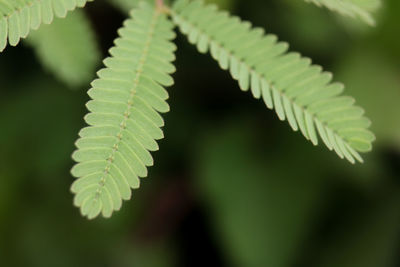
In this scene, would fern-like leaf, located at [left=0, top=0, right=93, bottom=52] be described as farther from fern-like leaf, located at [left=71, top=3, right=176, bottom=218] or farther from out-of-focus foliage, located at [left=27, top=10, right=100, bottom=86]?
out-of-focus foliage, located at [left=27, top=10, right=100, bottom=86]

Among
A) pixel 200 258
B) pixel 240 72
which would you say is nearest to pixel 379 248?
pixel 200 258

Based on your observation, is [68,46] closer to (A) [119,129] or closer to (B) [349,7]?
(A) [119,129]

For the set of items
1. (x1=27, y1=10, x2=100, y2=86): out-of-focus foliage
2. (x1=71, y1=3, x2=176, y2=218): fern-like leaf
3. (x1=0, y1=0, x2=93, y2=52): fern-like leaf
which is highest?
(x1=27, y1=10, x2=100, y2=86): out-of-focus foliage

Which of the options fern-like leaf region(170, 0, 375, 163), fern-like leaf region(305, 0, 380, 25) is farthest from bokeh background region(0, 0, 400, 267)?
fern-like leaf region(170, 0, 375, 163)

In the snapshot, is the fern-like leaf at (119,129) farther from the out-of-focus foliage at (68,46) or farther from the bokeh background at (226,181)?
the bokeh background at (226,181)

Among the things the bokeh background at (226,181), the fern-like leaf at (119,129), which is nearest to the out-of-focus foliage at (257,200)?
the bokeh background at (226,181)
